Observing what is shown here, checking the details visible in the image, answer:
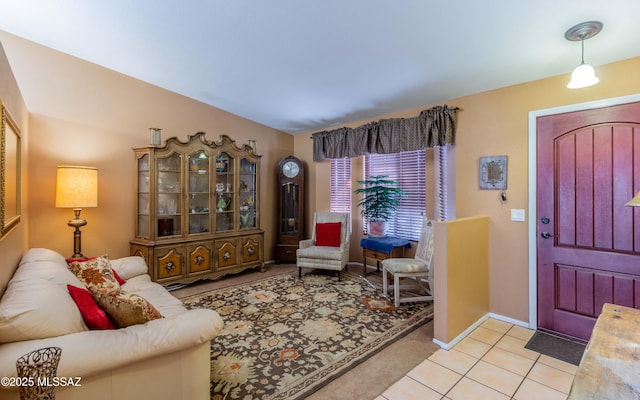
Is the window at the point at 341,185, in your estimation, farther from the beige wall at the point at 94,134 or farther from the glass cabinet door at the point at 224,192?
the beige wall at the point at 94,134

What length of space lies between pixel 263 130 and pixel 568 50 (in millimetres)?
4113

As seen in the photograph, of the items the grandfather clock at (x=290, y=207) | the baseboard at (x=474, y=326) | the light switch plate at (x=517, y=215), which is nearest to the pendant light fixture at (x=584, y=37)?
the light switch plate at (x=517, y=215)

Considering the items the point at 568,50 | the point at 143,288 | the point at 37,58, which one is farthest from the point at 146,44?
the point at 568,50

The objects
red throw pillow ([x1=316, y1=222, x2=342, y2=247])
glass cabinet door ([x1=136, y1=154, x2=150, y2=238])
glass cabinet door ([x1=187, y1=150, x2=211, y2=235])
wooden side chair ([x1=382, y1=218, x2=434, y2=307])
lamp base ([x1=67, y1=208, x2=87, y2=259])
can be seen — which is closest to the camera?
lamp base ([x1=67, y1=208, x2=87, y2=259])

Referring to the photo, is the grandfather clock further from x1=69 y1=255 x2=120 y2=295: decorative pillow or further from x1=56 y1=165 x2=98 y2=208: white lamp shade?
x1=69 y1=255 x2=120 y2=295: decorative pillow

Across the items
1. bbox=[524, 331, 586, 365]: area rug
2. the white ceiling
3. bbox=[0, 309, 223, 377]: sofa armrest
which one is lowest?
bbox=[524, 331, 586, 365]: area rug

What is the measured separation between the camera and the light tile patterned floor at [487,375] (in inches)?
70.6

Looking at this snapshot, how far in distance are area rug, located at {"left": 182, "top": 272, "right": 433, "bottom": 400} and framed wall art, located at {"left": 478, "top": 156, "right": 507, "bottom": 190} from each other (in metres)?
1.47

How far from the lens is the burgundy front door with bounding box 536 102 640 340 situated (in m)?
2.23

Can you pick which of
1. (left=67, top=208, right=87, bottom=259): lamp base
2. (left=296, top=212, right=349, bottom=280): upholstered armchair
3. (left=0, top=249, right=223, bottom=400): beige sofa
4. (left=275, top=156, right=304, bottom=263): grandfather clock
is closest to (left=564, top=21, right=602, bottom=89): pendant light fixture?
(left=0, top=249, right=223, bottom=400): beige sofa

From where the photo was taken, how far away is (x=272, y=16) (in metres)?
2.17

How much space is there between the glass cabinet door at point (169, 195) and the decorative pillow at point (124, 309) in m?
2.36

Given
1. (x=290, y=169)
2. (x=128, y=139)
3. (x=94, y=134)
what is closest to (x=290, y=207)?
(x=290, y=169)

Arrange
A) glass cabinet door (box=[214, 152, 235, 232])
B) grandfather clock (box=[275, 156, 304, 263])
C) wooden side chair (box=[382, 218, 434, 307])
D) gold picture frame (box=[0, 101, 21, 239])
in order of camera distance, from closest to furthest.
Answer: gold picture frame (box=[0, 101, 21, 239]), wooden side chair (box=[382, 218, 434, 307]), glass cabinet door (box=[214, 152, 235, 232]), grandfather clock (box=[275, 156, 304, 263])
